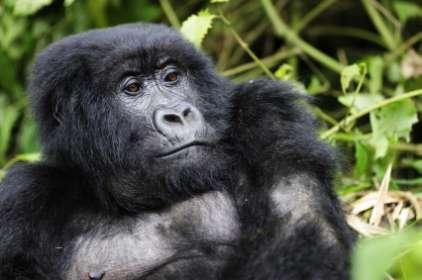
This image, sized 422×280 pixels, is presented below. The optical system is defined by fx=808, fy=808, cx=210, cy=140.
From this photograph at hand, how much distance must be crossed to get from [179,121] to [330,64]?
2645 mm

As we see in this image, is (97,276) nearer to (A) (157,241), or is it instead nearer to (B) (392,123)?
(A) (157,241)

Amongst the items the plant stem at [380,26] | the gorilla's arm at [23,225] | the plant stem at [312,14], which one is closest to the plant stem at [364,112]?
the gorilla's arm at [23,225]

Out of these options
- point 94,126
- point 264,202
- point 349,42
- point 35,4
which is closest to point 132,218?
point 94,126

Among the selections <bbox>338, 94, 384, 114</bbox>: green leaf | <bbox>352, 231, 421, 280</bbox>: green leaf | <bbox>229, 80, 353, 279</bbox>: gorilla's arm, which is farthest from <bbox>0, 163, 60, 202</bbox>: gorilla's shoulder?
<bbox>352, 231, 421, 280</bbox>: green leaf

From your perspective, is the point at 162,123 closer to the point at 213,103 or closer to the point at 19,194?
the point at 213,103

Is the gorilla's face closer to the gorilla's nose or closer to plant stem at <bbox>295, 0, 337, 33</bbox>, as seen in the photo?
the gorilla's nose

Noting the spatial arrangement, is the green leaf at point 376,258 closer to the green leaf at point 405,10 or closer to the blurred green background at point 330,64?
the blurred green background at point 330,64

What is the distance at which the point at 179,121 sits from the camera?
9.77ft

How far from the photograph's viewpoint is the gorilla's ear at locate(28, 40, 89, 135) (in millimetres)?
3186

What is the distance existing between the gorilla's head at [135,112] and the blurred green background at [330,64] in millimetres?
377

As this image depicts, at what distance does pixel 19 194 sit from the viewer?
10.1 feet

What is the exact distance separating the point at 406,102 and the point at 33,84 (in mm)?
1812

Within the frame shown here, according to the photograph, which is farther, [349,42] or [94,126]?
[349,42]

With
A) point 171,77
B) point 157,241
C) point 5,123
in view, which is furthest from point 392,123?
point 5,123
